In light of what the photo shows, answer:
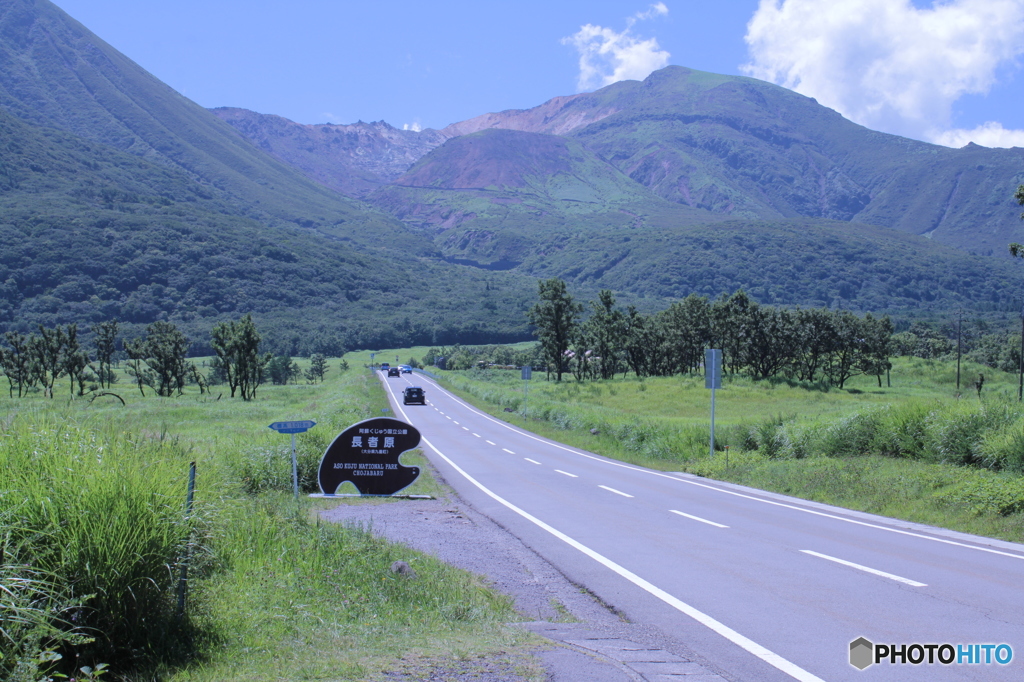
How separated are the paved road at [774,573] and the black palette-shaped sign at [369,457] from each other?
2034mm

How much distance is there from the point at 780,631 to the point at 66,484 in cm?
574

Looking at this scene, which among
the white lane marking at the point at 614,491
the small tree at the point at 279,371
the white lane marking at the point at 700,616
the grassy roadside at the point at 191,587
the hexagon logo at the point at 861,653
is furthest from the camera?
the small tree at the point at 279,371

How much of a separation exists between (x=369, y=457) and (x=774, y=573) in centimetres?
687

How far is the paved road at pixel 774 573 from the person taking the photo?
5.57m

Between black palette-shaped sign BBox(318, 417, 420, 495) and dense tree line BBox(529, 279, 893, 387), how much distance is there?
5910 cm

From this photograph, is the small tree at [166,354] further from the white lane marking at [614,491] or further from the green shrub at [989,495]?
the green shrub at [989,495]

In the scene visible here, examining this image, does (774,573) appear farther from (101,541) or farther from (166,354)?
(166,354)

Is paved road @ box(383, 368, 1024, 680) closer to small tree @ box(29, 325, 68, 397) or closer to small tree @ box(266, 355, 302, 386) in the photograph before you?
small tree @ box(29, 325, 68, 397)

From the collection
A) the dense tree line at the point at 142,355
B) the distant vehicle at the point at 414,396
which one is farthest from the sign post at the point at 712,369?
the dense tree line at the point at 142,355

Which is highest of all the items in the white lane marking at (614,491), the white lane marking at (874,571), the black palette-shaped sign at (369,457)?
the black palette-shaped sign at (369,457)

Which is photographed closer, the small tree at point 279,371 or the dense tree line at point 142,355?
the dense tree line at point 142,355

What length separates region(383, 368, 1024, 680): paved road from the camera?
5.57m

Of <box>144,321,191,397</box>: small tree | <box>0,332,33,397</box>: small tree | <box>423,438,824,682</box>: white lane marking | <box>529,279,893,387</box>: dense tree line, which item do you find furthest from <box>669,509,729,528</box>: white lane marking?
<box>0,332,33,397</box>: small tree

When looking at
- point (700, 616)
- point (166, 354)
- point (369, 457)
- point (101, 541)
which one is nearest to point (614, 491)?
point (369, 457)
